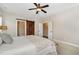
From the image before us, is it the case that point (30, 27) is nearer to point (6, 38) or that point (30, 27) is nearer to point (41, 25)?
point (41, 25)

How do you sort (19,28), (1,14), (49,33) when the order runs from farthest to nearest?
(49,33) → (19,28) → (1,14)

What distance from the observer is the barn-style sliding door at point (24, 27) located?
1047 millimetres

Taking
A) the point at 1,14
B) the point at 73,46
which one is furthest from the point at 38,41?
the point at 1,14

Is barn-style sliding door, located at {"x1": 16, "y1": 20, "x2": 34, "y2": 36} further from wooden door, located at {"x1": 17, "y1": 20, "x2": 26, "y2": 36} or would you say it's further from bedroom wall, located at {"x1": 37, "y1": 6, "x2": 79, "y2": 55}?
bedroom wall, located at {"x1": 37, "y1": 6, "x2": 79, "y2": 55}

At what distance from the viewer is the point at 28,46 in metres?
0.95

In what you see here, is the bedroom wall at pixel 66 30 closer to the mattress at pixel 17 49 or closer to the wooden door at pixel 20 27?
the wooden door at pixel 20 27

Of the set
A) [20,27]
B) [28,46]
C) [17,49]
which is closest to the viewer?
[17,49]

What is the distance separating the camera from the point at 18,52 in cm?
80

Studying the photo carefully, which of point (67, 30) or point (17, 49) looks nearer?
point (17, 49)

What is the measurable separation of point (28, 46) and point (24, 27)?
10.0 inches

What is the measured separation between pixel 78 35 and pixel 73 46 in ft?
0.47

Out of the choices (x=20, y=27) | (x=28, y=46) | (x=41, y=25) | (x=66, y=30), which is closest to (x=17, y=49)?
(x=28, y=46)
